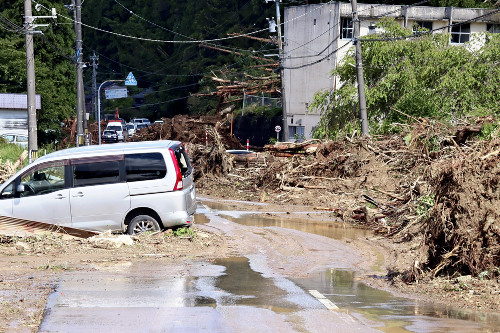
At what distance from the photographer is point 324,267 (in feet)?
43.8

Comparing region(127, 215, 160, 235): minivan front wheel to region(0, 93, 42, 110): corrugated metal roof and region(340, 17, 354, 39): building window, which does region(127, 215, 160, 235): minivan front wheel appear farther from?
region(340, 17, 354, 39): building window

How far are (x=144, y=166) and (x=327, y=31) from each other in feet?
134

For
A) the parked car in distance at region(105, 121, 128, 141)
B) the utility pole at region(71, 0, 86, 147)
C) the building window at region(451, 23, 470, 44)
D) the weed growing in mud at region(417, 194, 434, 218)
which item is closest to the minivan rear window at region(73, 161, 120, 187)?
the weed growing in mud at region(417, 194, 434, 218)

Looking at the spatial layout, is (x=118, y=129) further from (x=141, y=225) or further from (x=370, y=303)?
(x=370, y=303)

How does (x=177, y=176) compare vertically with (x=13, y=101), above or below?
below

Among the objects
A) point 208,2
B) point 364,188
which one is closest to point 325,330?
point 364,188

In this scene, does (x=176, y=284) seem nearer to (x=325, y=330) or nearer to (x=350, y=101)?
(x=325, y=330)

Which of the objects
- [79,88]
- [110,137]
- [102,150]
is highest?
[79,88]

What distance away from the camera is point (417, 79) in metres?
38.6

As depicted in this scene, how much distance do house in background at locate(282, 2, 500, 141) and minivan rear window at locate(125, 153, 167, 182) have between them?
3662 centimetres

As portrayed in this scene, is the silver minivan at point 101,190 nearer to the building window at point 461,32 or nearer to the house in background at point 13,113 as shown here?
the house in background at point 13,113

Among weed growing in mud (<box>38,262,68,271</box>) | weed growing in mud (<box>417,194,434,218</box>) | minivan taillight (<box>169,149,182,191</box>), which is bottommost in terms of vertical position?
weed growing in mud (<box>38,262,68,271</box>)

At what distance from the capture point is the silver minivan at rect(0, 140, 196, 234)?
14.9m

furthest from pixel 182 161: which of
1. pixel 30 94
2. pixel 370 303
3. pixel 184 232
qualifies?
pixel 30 94
